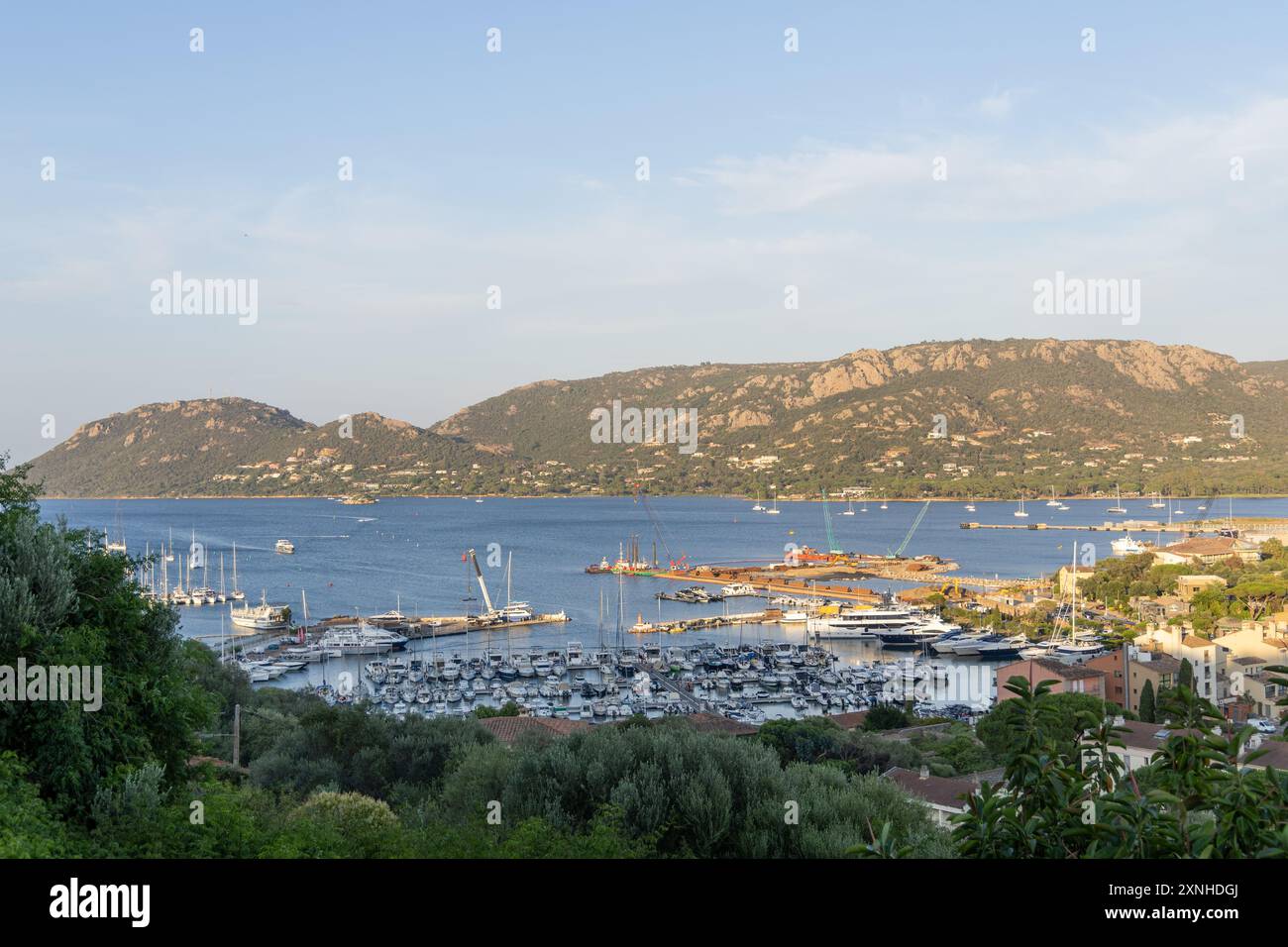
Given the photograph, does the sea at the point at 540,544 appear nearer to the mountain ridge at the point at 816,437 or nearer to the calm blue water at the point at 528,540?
the calm blue water at the point at 528,540

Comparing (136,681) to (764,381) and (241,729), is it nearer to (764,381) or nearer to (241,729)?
(241,729)

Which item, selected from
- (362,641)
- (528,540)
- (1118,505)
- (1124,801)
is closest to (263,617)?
(362,641)

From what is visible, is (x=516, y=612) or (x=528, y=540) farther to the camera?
(x=528, y=540)

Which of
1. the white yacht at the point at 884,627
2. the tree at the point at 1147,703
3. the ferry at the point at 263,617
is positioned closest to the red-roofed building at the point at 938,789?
the tree at the point at 1147,703

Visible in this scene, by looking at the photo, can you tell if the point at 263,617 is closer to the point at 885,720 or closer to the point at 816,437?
the point at 885,720

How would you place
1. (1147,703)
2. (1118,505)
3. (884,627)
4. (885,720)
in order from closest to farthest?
1. (1147,703)
2. (885,720)
3. (884,627)
4. (1118,505)

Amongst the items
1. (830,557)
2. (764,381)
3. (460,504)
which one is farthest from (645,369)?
(830,557)
